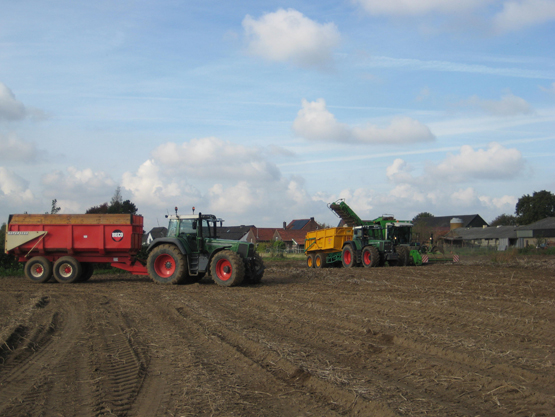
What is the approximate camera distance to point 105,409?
4359 millimetres

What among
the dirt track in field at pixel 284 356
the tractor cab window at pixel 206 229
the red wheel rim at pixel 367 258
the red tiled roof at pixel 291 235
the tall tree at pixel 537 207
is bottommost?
the dirt track in field at pixel 284 356

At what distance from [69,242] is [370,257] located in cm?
1273

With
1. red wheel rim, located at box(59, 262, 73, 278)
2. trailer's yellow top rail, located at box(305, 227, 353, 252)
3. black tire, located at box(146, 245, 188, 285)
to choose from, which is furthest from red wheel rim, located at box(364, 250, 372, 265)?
red wheel rim, located at box(59, 262, 73, 278)

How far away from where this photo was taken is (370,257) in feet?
72.1

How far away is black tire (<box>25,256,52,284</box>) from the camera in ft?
53.7

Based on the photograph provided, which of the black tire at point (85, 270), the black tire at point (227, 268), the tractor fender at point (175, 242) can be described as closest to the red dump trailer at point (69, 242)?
the black tire at point (85, 270)

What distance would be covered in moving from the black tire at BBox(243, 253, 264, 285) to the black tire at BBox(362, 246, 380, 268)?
7.85m

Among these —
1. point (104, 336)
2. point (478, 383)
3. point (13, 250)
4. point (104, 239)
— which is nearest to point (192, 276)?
point (104, 239)

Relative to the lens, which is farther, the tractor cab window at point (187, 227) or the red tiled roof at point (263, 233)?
the red tiled roof at point (263, 233)

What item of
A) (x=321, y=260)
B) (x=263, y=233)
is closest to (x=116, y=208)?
(x=321, y=260)

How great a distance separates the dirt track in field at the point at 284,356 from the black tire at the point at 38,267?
548cm

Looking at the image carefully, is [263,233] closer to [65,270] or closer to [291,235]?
[291,235]

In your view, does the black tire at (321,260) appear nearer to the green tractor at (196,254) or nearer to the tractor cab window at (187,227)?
the green tractor at (196,254)

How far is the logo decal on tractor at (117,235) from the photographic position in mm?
16094
